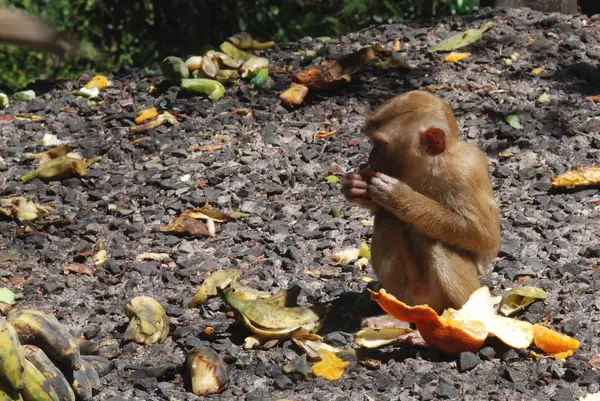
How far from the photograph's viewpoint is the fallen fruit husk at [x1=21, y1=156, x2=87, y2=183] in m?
7.95

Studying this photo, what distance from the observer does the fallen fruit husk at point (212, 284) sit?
6.16 m

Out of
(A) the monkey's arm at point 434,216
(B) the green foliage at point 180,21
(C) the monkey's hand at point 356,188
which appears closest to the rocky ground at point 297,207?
(A) the monkey's arm at point 434,216

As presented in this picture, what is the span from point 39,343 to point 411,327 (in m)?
2.35

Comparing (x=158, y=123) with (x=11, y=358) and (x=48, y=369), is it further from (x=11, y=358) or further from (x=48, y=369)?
(x=11, y=358)

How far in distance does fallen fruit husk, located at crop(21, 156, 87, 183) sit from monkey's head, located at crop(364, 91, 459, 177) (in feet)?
10.4

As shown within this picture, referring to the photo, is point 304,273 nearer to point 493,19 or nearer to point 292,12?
point 493,19

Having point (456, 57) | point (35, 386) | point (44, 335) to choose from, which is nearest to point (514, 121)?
point (456, 57)

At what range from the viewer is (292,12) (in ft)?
41.2

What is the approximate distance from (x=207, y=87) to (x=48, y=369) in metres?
4.98

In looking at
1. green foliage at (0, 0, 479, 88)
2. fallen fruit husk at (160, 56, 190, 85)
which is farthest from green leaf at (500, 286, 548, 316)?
green foliage at (0, 0, 479, 88)

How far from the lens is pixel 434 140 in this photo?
5.53 metres

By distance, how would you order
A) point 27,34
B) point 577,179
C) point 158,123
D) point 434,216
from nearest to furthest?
point 27,34, point 434,216, point 577,179, point 158,123

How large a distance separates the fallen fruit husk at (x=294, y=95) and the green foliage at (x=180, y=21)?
328 centimetres

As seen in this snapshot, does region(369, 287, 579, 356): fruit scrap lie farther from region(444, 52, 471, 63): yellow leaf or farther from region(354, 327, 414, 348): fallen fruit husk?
region(444, 52, 471, 63): yellow leaf
